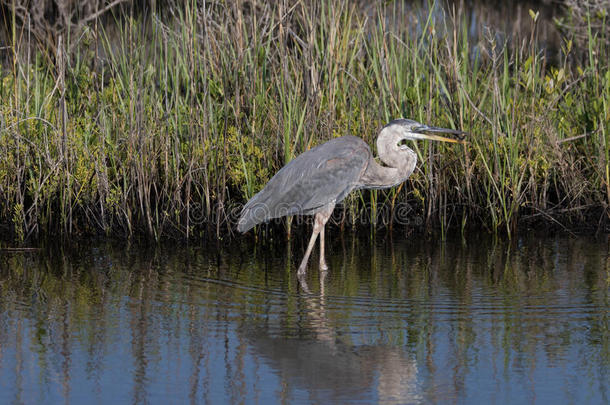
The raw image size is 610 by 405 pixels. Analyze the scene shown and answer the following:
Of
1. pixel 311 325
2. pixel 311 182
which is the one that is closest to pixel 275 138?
pixel 311 182

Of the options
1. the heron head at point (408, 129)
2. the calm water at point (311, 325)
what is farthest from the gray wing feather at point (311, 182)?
the calm water at point (311, 325)

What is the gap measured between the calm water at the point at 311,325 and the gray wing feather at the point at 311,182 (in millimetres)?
367

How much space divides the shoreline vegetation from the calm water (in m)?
0.40

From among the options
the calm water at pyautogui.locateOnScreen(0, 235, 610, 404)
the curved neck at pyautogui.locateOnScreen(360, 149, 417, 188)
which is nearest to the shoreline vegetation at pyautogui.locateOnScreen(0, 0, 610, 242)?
the calm water at pyautogui.locateOnScreen(0, 235, 610, 404)

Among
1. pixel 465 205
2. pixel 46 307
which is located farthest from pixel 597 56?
pixel 46 307

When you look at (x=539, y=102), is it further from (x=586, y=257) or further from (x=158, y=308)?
(x=158, y=308)

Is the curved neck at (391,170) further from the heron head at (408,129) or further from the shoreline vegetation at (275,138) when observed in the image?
the shoreline vegetation at (275,138)

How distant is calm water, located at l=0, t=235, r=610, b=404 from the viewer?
408 cm

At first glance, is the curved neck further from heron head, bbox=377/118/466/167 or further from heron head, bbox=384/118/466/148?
heron head, bbox=384/118/466/148

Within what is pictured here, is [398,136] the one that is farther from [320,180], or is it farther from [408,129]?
[320,180]

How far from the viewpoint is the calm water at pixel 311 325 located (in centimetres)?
408

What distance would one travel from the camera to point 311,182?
6.33m

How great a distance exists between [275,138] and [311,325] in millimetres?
2418

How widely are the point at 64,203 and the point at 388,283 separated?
8.08 ft
